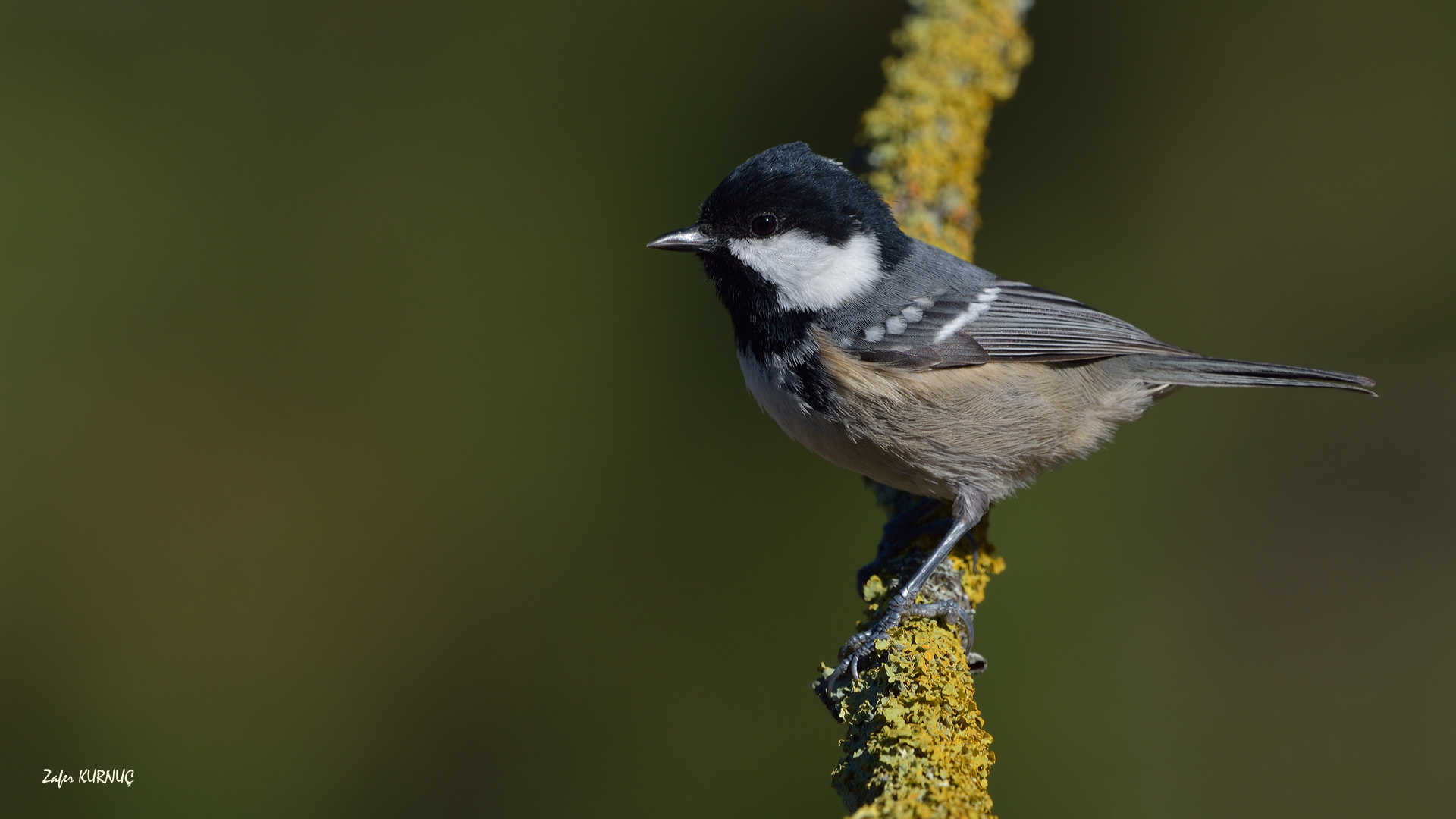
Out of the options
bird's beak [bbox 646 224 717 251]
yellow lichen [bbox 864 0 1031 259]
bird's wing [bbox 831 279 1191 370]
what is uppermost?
yellow lichen [bbox 864 0 1031 259]

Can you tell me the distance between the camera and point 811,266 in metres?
1.88

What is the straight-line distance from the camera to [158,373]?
3.05 meters

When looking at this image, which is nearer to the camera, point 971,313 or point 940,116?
point 971,313

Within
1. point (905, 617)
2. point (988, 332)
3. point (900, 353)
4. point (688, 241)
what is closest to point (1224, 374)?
point (988, 332)

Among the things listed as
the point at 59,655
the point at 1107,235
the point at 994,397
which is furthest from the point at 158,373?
the point at 1107,235

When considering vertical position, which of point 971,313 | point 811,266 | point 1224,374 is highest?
point 811,266

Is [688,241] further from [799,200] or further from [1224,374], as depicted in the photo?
[1224,374]

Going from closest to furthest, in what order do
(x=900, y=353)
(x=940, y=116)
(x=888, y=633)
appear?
(x=888, y=633) → (x=900, y=353) → (x=940, y=116)

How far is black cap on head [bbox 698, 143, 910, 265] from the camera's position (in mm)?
1846

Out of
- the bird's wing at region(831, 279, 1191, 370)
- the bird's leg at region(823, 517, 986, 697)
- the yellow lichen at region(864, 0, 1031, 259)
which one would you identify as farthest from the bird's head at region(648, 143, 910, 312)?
the bird's leg at region(823, 517, 986, 697)

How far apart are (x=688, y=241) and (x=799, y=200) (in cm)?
25

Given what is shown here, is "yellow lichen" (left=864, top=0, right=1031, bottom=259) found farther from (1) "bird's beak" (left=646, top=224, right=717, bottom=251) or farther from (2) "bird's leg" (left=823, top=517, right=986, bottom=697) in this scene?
(2) "bird's leg" (left=823, top=517, right=986, bottom=697)

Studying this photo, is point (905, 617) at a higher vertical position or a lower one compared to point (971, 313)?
lower

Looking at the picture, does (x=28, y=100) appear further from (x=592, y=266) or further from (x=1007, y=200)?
(x=1007, y=200)
